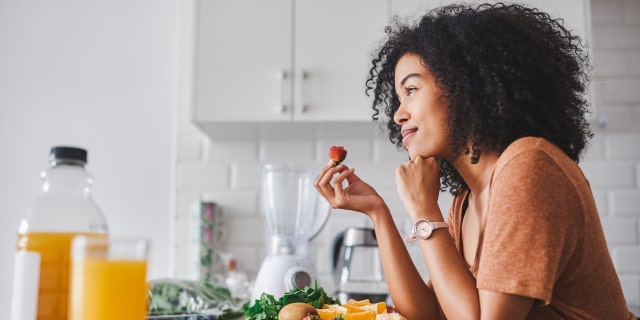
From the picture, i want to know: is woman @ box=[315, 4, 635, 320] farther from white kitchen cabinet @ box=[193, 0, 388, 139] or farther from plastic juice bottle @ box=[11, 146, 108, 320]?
white kitchen cabinet @ box=[193, 0, 388, 139]

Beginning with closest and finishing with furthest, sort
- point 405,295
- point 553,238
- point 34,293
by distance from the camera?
point 34,293
point 553,238
point 405,295

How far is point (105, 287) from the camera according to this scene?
76 cm

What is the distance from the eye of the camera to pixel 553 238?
1.08 metres

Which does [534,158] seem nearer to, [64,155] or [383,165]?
[64,155]

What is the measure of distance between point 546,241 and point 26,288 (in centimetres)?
77

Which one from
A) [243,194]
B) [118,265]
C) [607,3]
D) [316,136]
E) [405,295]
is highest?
[607,3]

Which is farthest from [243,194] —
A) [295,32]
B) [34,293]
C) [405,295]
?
[34,293]

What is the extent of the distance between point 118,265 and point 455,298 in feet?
2.21

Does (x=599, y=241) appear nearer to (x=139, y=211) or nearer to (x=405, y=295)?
(x=405, y=295)

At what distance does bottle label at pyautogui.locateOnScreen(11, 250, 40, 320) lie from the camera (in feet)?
2.44

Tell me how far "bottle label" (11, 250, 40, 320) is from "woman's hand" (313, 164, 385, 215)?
85cm

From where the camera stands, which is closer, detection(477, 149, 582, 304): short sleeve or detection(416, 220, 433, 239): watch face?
detection(477, 149, 582, 304): short sleeve

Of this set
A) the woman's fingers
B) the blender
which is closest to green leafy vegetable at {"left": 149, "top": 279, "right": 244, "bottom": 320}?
the blender

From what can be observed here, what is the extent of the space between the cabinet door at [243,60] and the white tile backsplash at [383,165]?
358 mm
